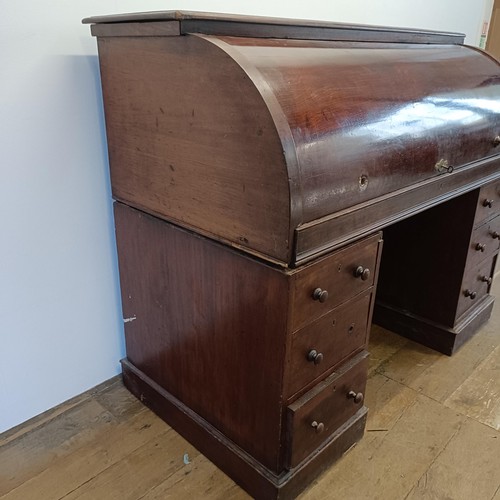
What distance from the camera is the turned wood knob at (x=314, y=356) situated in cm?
111

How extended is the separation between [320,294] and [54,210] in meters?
0.79

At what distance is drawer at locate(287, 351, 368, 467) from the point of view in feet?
3.76

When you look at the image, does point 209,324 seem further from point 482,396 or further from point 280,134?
point 482,396

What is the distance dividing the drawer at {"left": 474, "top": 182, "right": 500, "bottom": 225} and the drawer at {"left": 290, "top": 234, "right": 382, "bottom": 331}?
2.18 ft

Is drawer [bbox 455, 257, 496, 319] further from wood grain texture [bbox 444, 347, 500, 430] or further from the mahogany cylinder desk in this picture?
the mahogany cylinder desk

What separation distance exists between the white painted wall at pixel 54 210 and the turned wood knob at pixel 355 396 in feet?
2.58

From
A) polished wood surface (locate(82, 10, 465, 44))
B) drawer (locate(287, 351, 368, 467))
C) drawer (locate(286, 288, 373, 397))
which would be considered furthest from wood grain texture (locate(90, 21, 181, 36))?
drawer (locate(287, 351, 368, 467))

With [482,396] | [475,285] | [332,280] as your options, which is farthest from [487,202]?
[332,280]

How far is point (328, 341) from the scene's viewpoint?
45.9 inches

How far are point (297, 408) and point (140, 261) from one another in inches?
23.6

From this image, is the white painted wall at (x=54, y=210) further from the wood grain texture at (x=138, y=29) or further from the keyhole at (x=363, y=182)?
the keyhole at (x=363, y=182)

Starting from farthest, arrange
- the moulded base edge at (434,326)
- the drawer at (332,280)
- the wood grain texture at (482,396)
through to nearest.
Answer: the moulded base edge at (434,326) → the wood grain texture at (482,396) → the drawer at (332,280)

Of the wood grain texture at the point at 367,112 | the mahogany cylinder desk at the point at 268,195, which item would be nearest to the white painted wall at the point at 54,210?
the mahogany cylinder desk at the point at 268,195

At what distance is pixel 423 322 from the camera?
1898 millimetres
